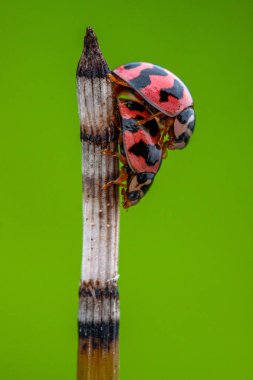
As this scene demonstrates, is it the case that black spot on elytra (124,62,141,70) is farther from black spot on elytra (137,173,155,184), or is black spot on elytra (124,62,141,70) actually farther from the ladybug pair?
black spot on elytra (137,173,155,184)

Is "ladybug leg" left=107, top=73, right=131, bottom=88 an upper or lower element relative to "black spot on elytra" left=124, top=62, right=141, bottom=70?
lower

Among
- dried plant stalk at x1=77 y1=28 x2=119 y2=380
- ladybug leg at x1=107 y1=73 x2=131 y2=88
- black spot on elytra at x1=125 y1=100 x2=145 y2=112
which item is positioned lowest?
dried plant stalk at x1=77 y1=28 x2=119 y2=380

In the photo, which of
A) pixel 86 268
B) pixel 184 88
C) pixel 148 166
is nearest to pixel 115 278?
pixel 86 268

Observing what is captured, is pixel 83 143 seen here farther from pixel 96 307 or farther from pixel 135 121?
pixel 96 307

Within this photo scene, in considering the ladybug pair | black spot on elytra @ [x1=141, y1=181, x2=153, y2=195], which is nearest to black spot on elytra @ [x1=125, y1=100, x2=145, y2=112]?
the ladybug pair

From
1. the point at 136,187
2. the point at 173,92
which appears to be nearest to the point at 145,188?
the point at 136,187

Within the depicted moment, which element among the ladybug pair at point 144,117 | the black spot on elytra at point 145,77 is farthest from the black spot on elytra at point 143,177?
the black spot on elytra at point 145,77
